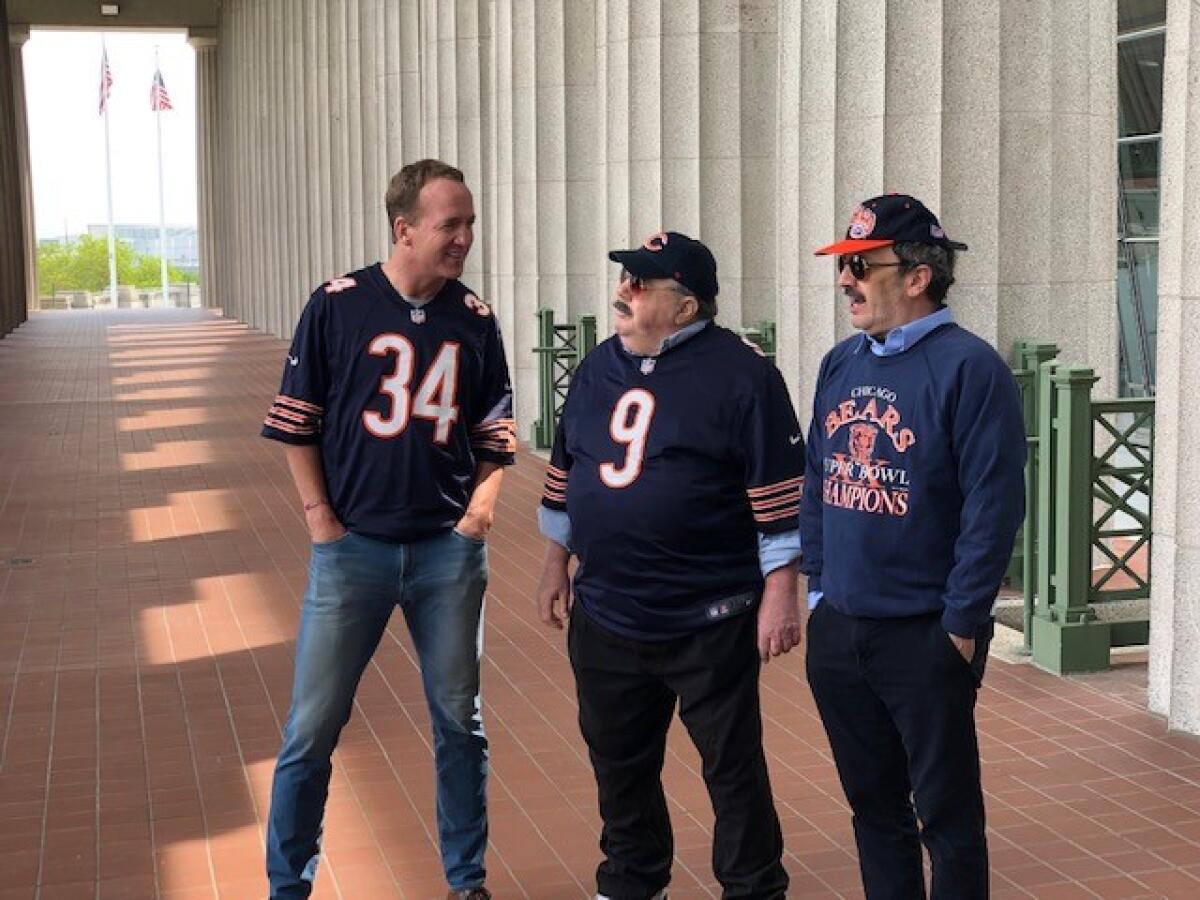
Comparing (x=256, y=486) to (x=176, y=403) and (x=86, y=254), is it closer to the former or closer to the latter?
(x=176, y=403)

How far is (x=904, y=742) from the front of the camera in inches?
175

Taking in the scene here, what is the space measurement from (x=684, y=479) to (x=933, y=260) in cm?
88

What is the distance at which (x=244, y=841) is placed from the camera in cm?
643

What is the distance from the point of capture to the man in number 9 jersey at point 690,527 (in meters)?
4.73

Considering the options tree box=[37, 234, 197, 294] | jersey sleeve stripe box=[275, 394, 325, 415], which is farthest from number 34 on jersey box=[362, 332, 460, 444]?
tree box=[37, 234, 197, 294]

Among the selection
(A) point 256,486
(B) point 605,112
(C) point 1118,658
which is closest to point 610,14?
(B) point 605,112

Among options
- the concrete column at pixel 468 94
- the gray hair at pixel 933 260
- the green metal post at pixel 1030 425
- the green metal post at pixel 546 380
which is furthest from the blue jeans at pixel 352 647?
the concrete column at pixel 468 94

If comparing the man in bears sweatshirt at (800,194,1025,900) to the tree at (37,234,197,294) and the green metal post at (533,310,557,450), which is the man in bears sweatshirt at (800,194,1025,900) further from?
the tree at (37,234,197,294)

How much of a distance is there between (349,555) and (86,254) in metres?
144

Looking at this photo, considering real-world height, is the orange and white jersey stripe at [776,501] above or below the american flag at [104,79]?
below

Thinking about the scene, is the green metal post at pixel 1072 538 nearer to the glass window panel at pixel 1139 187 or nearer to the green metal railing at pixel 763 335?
the green metal railing at pixel 763 335

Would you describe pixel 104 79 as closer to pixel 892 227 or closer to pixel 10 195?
pixel 10 195

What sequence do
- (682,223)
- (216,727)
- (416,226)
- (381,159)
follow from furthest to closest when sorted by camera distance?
(381,159), (682,223), (216,727), (416,226)

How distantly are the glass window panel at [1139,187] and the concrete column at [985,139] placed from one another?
7923 millimetres
